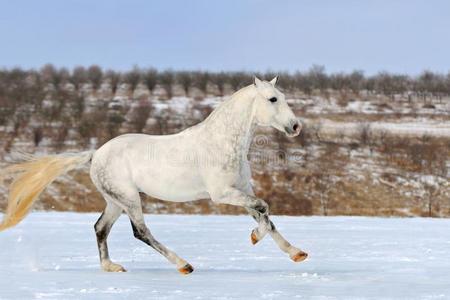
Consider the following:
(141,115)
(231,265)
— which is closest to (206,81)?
(141,115)

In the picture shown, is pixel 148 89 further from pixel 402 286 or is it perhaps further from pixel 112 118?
pixel 402 286

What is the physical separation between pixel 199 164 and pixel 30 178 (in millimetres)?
2013

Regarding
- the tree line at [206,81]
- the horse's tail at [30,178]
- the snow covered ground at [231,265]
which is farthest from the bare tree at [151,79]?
the horse's tail at [30,178]

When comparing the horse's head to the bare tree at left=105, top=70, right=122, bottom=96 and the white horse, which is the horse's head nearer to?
the white horse

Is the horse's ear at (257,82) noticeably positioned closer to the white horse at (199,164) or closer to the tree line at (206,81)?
the white horse at (199,164)

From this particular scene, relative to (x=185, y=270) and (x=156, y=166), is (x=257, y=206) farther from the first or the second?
(x=156, y=166)

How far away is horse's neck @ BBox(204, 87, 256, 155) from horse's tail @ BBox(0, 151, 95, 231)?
1500 millimetres

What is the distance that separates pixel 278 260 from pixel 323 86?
45.6 meters

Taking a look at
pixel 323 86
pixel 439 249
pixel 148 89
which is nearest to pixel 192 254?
pixel 439 249

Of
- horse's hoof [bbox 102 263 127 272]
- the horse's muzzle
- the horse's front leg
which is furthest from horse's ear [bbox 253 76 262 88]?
horse's hoof [bbox 102 263 127 272]

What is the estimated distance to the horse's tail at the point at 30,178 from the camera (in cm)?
631

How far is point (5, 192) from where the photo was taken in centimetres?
2542

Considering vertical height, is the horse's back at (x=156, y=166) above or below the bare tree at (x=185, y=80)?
below

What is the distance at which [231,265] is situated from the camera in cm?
658
